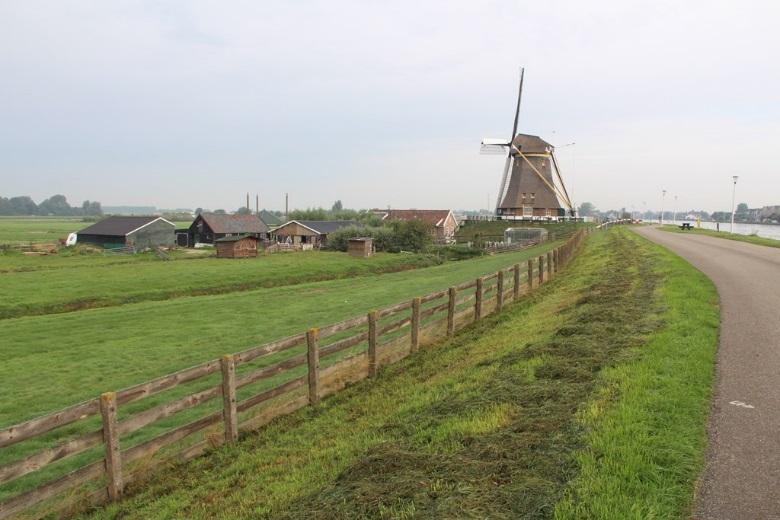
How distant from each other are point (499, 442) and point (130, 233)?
6462cm

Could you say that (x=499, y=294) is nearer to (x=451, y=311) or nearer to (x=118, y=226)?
(x=451, y=311)

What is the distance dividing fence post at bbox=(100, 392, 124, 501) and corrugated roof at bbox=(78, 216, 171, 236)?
61505 millimetres

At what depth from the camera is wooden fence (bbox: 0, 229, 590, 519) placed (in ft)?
19.4

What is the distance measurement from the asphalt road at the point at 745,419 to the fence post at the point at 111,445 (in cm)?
662

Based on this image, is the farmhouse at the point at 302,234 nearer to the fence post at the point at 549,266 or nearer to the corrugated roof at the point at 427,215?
the corrugated roof at the point at 427,215

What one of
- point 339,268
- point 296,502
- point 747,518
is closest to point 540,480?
point 747,518

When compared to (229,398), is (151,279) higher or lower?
lower

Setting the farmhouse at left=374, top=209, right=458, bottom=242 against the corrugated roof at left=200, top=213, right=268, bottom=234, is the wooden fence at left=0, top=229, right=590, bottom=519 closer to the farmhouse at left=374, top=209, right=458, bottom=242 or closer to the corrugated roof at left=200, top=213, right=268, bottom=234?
the corrugated roof at left=200, top=213, right=268, bottom=234

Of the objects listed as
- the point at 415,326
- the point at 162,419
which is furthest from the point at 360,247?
the point at 162,419

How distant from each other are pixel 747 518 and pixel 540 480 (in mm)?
1681

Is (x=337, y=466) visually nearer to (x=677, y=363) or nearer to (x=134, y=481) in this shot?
(x=134, y=481)

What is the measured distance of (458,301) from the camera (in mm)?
15164

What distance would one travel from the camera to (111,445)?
6395 millimetres

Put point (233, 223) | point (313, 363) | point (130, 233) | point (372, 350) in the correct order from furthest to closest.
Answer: point (233, 223), point (130, 233), point (372, 350), point (313, 363)
